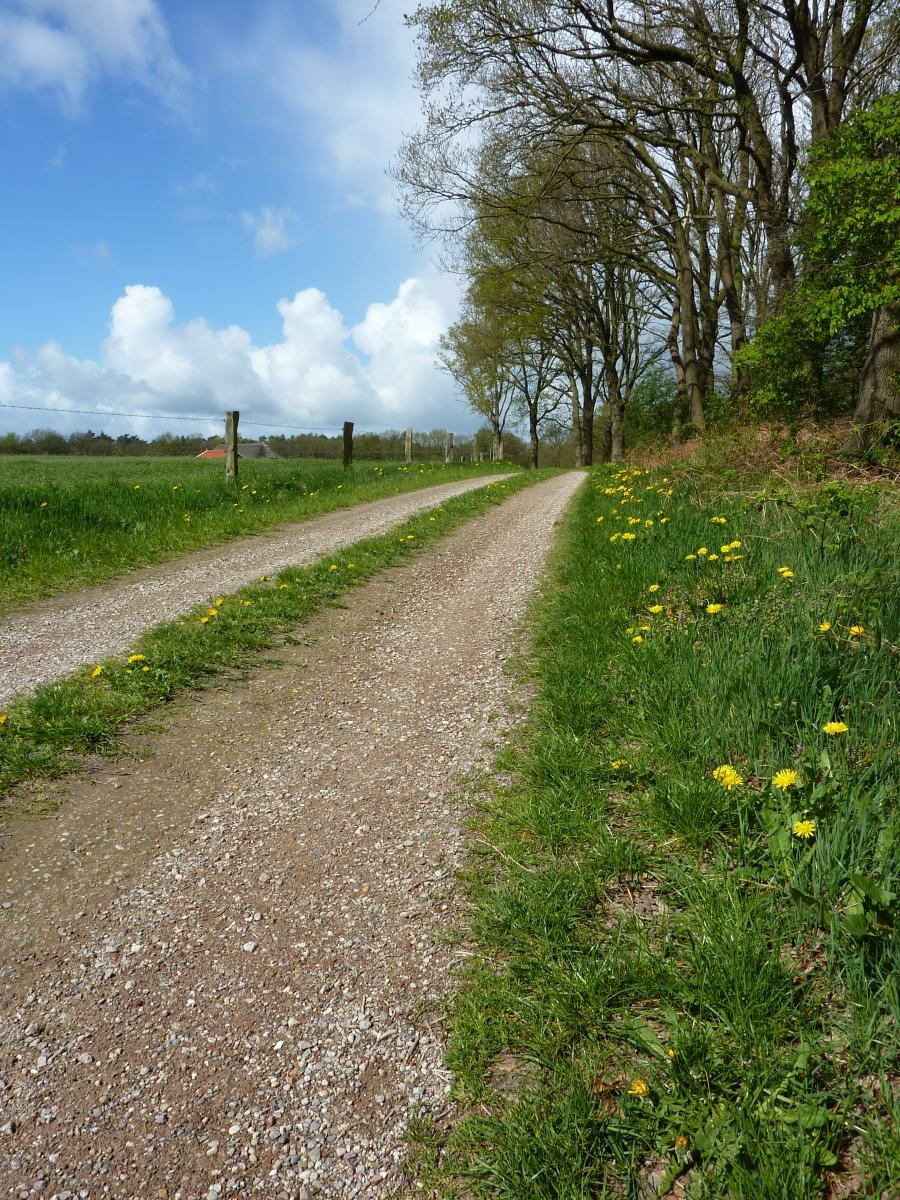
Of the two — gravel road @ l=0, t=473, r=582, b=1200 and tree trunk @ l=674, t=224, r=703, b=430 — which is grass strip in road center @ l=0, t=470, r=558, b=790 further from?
tree trunk @ l=674, t=224, r=703, b=430

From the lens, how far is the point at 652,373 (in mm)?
33344

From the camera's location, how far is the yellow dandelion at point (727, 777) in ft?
9.00

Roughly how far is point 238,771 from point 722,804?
261cm

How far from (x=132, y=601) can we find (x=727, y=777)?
20.3 ft

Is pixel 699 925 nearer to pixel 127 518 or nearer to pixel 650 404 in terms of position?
pixel 127 518

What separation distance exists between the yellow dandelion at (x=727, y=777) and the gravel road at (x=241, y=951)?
1228mm

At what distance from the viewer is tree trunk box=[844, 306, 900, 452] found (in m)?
9.84

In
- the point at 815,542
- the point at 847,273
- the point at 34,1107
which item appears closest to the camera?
the point at 34,1107

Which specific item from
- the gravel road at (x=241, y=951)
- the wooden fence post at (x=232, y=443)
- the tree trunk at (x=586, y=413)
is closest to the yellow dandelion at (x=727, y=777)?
the gravel road at (x=241, y=951)

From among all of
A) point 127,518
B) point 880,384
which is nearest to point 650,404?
point 880,384

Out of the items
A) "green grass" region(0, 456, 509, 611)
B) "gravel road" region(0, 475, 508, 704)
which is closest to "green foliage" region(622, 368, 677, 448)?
"green grass" region(0, 456, 509, 611)

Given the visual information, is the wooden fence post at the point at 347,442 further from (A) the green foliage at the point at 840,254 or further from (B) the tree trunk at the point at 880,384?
(B) the tree trunk at the point at 880,384

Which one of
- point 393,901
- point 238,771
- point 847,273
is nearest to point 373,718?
point 238,771

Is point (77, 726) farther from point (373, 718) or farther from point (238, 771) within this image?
point (373, 718)
